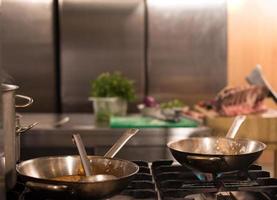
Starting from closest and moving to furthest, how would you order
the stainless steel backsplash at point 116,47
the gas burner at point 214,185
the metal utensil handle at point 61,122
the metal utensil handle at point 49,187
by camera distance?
the metal utensil handle at point 49,187
the gas burner at point 214,185
the metal utensil handle at point 61,122
the stainless steel backsplash at point 116,47

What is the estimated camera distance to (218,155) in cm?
93

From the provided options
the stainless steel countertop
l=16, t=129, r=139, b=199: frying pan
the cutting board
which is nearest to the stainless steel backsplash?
the cutting board

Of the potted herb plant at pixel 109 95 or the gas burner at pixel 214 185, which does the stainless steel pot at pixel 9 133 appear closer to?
the gas burner at pixel 214 185

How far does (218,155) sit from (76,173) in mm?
276

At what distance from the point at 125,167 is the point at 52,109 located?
2032 millimetres

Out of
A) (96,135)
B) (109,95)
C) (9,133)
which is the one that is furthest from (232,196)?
(109,95)

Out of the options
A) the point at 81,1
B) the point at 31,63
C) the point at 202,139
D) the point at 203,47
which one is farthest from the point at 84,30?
the point at 202,139

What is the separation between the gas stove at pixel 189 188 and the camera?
0.88m

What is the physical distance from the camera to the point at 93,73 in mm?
2914

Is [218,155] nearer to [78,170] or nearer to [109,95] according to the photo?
[78,170]

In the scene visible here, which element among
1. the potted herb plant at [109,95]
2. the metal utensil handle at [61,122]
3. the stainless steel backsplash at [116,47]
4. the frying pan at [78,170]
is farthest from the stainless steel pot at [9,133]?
the stainless steel backsplash at [116,47]

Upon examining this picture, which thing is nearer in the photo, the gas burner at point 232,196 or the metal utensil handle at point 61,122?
the gas burner at point 232,196

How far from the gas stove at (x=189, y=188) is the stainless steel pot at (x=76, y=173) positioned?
0.02 meters

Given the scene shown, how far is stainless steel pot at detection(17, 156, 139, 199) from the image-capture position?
788mm
